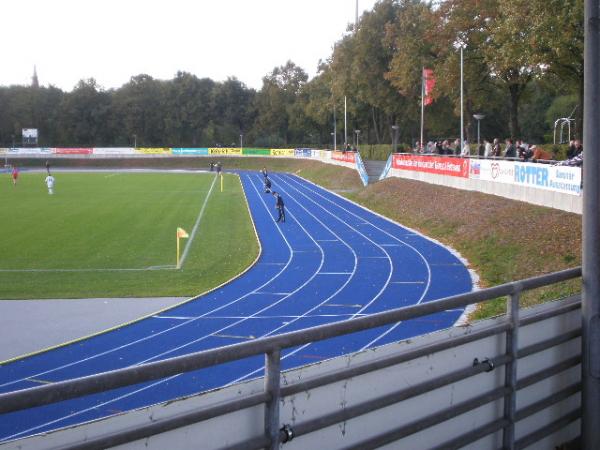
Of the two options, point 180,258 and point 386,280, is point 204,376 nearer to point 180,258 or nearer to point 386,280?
point 386,280

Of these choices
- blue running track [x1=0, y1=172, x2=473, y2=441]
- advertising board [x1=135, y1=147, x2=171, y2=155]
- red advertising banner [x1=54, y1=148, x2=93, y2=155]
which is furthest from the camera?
advertising board [x1=135, y1=147, x2=171, y2=155]

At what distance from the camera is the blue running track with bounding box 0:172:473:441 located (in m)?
10.4

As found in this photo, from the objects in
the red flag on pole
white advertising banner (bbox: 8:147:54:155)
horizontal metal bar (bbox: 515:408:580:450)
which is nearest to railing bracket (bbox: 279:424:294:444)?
horizontal metal bar (bbox: 515:408:580:450)

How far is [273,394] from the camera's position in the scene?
2.97 metres

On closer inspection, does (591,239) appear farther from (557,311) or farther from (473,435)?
(473,435)

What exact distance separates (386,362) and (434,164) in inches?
1400

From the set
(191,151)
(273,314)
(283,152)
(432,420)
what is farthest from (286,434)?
(191,151)

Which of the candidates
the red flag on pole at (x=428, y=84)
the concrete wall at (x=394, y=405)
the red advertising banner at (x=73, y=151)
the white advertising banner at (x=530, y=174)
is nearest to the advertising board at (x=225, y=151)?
the red advertising banner at (x=73, y=151)

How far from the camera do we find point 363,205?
41562mm

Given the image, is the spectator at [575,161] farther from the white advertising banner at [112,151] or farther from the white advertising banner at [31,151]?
the white advertising banner at [31,151]

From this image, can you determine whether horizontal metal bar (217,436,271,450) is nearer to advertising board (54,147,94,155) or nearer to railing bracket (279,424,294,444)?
railing bracket (279,424,294,444)

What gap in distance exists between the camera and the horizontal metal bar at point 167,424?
2.47 meters

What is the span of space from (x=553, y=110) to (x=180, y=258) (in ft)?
218

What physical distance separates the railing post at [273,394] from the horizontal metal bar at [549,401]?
6.60ft
